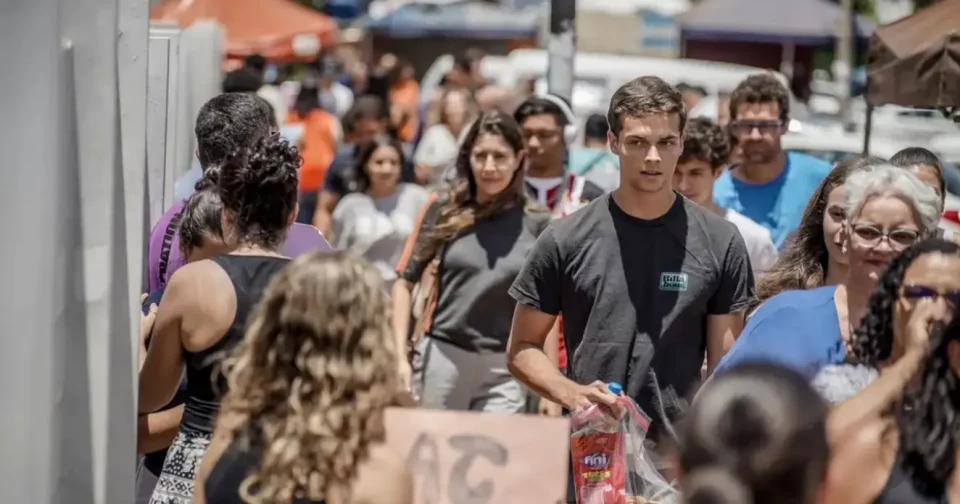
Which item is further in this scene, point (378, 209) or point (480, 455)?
point (378, 209)

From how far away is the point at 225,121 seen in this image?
5977mm

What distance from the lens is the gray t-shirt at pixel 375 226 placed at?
1017 cm

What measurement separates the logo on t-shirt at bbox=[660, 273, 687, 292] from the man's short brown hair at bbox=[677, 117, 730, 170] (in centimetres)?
217

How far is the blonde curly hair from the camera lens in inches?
134

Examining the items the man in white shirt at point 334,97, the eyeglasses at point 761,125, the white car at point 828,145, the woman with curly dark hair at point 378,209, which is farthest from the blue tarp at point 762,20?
the eyeglasses at point 761,125

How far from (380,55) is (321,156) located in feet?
67.1

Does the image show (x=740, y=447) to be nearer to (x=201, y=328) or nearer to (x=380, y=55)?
(x=201, y=328)

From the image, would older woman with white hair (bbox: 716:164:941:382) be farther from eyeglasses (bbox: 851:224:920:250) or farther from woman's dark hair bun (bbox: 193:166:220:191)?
woman's dark hair bun (bbox: 193:166:220:191)

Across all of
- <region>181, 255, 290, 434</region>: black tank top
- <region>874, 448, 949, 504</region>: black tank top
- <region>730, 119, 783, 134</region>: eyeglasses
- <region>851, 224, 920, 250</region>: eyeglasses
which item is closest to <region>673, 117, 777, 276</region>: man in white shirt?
<region>730, 119, 783, 134</region>: eyeglasses

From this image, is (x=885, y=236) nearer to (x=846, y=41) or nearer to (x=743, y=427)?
(x=743, y=427)

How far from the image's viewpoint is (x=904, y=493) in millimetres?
3475

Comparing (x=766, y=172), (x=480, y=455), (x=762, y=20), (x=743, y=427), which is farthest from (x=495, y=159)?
(x=762, y=20)

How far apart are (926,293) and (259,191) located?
186 centimetres

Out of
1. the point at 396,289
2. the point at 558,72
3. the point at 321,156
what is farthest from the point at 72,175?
the point at 321,156
